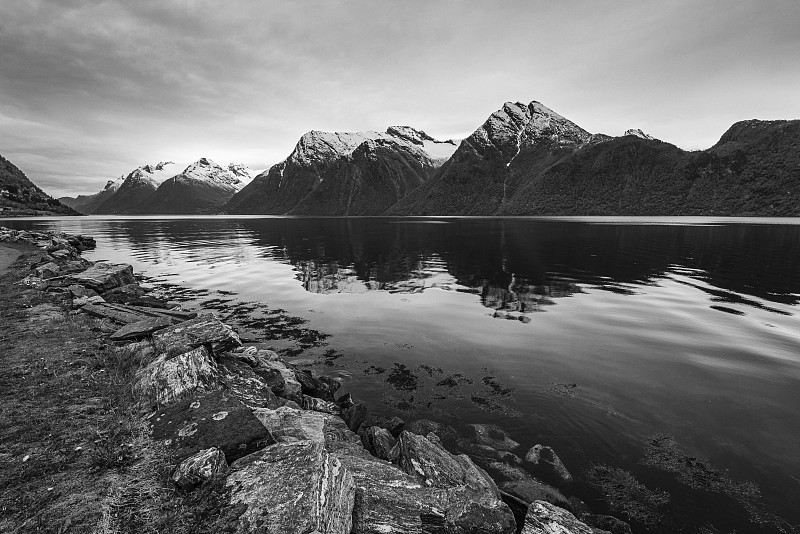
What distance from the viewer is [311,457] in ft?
23.6

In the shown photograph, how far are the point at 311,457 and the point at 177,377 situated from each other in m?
5.73

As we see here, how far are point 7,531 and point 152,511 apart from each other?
1.98 meters

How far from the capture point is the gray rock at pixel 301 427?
9453 mm

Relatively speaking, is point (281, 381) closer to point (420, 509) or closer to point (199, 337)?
point (199, 337)

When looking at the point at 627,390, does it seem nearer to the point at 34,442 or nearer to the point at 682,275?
the point at 34,442

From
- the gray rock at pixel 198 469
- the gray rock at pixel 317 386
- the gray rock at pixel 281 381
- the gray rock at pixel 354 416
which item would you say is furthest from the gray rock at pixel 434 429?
the gray rock at pixel 198 469

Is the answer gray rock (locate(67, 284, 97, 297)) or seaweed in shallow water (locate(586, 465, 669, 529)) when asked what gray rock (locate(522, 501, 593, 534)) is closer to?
seaweed in shallow water (locate(586, 465, 669, 529))

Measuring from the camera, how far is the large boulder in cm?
1023

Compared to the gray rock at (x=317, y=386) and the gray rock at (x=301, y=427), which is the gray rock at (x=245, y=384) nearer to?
the gray rock at (x=301, y=427)

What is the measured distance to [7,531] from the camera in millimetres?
5812

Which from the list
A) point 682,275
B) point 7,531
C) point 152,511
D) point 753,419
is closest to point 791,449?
point 753,419

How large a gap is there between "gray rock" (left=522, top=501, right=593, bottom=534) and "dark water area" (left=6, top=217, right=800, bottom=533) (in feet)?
11.7

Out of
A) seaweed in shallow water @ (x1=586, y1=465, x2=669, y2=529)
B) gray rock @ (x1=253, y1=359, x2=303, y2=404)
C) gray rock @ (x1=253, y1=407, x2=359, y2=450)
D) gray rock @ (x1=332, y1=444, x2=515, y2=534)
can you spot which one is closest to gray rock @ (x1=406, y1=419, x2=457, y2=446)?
gray rock @ (x1=253, y1=407, x2=359, y2=450)

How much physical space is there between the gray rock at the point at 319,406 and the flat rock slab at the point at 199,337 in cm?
314
